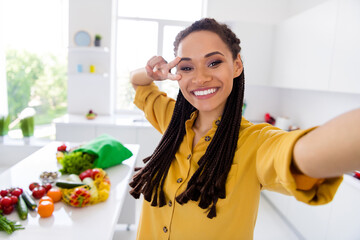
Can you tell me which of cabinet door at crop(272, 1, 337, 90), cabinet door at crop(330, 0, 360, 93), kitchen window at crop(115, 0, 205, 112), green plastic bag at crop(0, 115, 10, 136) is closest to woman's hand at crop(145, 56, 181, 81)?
cabinet door at crop(330, 0, 360, 93)

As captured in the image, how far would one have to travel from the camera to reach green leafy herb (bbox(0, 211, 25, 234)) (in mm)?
1070

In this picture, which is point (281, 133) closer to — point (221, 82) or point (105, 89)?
point (221, 82)

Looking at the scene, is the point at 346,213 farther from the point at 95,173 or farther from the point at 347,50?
the point at 95,173

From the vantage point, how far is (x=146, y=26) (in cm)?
372

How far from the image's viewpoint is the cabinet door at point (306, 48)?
2.16 m

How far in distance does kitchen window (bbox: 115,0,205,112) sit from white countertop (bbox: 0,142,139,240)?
235 centimetres

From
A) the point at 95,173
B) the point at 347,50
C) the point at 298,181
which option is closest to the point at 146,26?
the point at 347,50

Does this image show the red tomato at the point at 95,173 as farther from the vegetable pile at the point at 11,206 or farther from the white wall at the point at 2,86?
the white wall at the point at 2,86

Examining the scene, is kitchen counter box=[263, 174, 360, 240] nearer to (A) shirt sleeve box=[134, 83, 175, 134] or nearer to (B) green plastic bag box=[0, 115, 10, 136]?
(A) shirt sleeve box=[134, 83, 175, 134]

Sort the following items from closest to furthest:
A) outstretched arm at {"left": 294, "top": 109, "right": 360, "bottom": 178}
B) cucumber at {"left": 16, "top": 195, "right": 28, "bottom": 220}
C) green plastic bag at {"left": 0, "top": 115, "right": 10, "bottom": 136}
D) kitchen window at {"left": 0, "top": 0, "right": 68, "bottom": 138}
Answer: outstretched arm at {"left": 294, "top": 109, "right": 360, "bottom": 178}, cucumber at {"left": 16, "top": 195, "right": 28, "bottom": 220}, green plastic bag at {"left": 0, "top": 115, "right": 10, "bottom": 136}, kitchen window at {"left": 0, "top": 0, "right": 68, "bottom": 138}

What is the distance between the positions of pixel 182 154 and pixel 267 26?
287 centimetres

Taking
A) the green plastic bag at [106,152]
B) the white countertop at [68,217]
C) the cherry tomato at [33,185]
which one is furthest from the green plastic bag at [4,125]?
the cherry tomato at [33,185]

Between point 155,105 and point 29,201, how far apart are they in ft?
2.57

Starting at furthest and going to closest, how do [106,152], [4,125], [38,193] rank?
[4,125] < [106,152] < [38,193]
